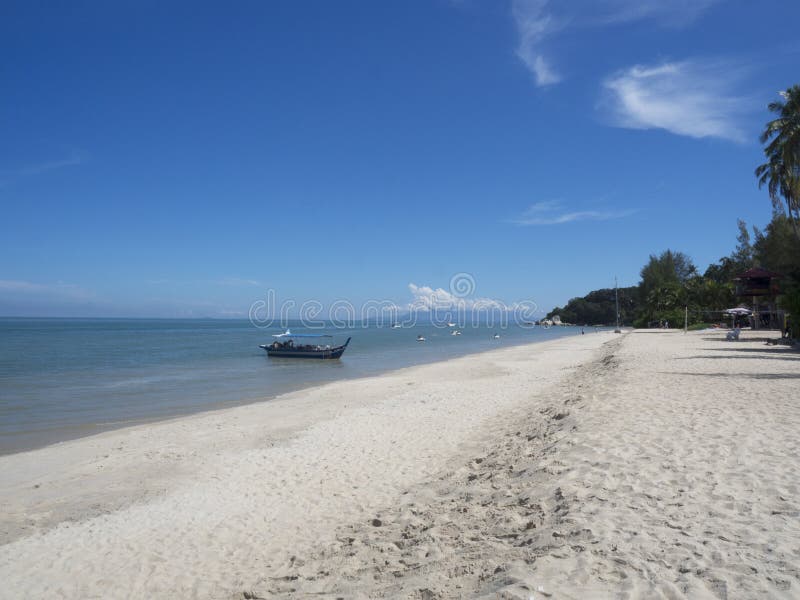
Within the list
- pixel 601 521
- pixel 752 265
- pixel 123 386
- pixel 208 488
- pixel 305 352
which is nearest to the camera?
pixel 601 521

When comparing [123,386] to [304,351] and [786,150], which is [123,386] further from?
[786,150]

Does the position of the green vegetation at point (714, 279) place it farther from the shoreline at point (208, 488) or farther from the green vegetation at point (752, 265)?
the shoreline at point (208, 488)

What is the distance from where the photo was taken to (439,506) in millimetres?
6395

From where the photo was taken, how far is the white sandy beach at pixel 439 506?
158 inches

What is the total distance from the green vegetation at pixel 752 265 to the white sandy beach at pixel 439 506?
20.9 metres

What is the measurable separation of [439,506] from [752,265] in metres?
72.9

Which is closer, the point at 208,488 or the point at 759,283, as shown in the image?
the point at 208,488

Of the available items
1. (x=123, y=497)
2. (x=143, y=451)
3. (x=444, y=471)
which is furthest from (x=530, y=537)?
(x=143, y=451)

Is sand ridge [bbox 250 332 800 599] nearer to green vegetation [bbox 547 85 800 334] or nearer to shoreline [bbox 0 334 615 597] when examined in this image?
shoreline [bbox 0 334 615 597]

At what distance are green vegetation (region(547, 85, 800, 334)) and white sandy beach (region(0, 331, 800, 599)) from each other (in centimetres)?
2092

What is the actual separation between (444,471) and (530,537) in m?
3.65

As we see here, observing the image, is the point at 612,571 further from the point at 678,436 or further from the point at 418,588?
the point at 678,436

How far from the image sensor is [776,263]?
154ft

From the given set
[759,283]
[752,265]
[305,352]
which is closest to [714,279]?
[752,265]
